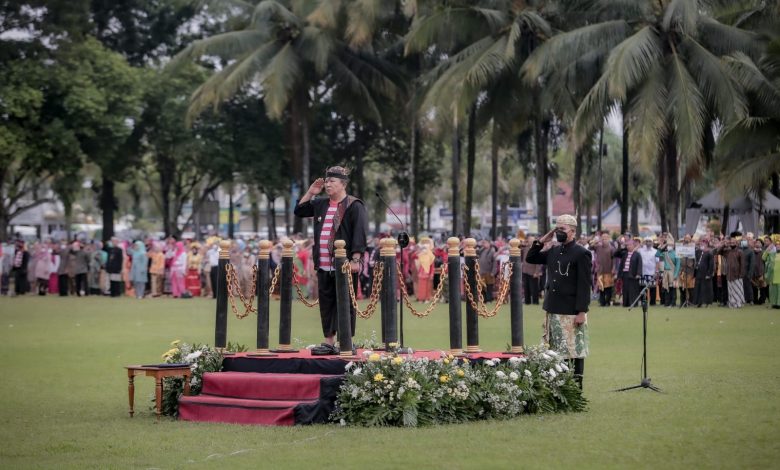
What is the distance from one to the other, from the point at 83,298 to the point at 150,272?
2593 millimetres

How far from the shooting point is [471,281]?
13883 mm

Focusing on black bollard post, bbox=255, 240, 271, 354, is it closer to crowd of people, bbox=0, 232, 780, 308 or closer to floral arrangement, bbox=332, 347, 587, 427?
floral arrangement, bbox=332, 347, 587, 427

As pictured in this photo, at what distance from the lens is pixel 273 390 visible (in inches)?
511

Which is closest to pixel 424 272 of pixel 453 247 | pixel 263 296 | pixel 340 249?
pixel 263 296

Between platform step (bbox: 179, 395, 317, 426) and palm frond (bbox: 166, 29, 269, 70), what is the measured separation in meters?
32.2

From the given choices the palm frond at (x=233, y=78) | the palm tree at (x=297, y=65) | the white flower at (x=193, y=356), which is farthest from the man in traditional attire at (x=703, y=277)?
the white flower at (x=193, y=356)

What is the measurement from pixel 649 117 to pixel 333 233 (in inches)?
783

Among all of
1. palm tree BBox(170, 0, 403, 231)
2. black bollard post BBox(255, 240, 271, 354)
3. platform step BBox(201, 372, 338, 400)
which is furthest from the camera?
palm tree BBox(170, 0, 403, 231)

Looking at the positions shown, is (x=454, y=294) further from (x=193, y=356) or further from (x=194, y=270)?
(x=194, y=270)

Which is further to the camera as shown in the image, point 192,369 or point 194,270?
point 194,270

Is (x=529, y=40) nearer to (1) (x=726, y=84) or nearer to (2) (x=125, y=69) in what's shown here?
(1) (x=726, y=84)

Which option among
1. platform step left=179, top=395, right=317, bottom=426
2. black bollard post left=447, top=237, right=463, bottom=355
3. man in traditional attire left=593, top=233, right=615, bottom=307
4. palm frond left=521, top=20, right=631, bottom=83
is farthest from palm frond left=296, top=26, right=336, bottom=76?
platform step left=179, top=395, right=317, bottom=426

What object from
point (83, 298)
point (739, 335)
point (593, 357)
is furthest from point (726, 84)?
point (83, 298)

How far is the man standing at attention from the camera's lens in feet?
45.5
